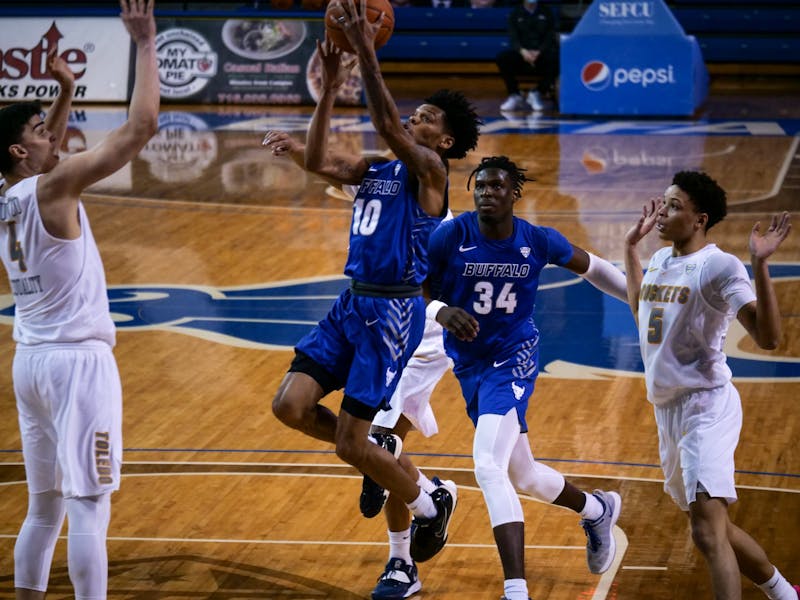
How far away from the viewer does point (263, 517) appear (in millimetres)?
6379

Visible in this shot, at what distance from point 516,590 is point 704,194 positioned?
170 cm

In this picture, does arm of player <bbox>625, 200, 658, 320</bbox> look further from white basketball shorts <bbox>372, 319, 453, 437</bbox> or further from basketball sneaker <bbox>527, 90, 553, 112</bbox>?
basketball sneaker <bbox>527, 90, 553, 112</bbox>

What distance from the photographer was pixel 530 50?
20.4 m

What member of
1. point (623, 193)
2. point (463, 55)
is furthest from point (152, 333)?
point (463, 55)

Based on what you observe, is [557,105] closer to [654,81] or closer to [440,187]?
[654,81]

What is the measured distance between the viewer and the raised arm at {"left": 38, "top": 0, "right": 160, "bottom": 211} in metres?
4.48

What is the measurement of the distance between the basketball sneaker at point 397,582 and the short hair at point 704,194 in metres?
1.91

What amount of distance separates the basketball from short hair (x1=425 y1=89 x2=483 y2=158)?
0.38 meters

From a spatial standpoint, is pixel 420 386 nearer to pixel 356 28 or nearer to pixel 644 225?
pixel 644 225

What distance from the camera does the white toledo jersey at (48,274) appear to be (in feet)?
15.1

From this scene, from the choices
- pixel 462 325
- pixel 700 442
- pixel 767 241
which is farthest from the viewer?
pixel 462 325

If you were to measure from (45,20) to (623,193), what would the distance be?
10870 millimetres

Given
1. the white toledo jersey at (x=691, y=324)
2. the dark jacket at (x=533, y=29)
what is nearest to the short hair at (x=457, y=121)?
the white toledo jersey at (x=691, y=324)

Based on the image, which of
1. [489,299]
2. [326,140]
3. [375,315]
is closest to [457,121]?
[326,140]
